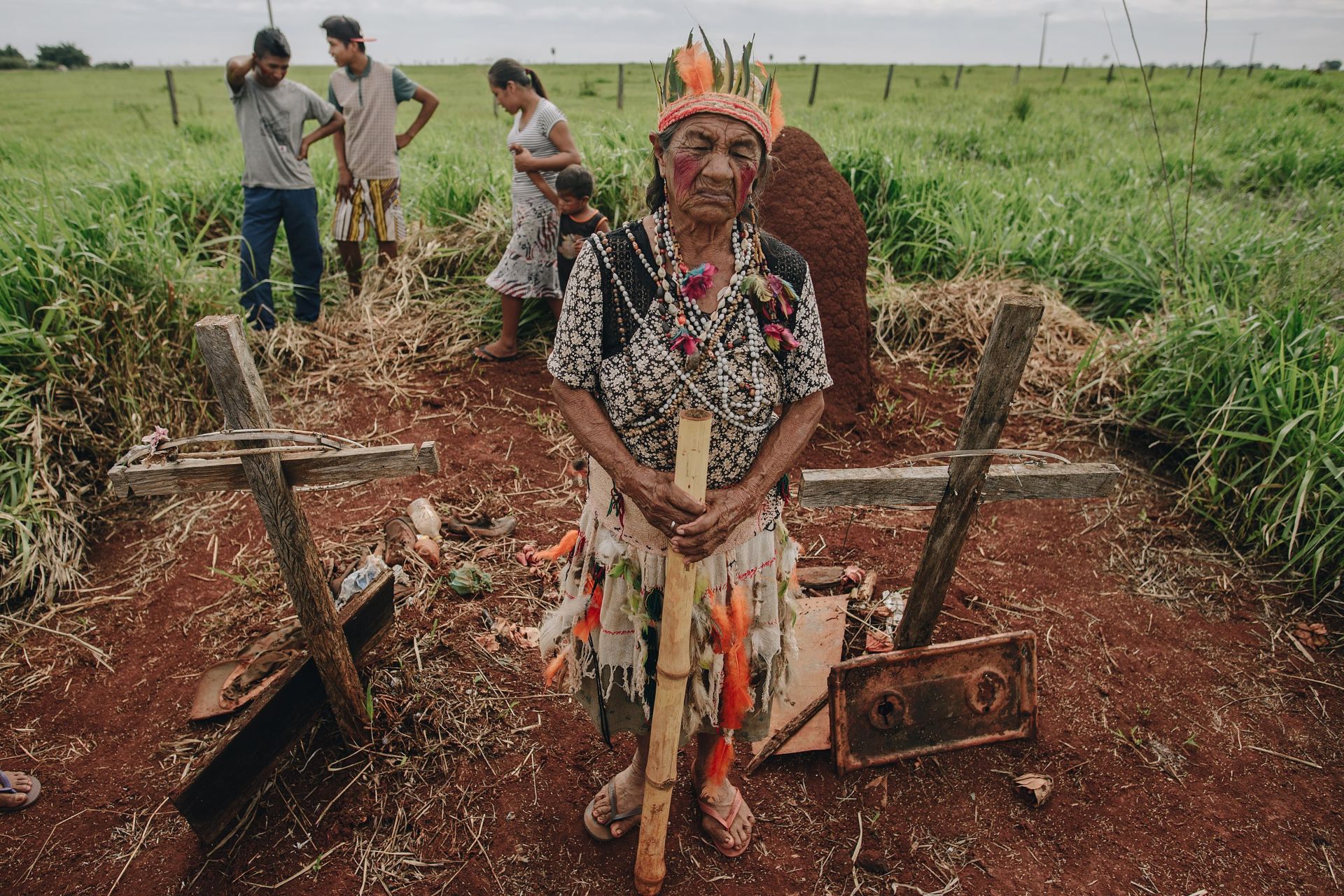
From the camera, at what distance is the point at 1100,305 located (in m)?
4.74

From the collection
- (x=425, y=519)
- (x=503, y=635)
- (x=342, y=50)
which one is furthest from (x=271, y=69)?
(x=503, y=635)

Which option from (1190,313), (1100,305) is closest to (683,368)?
(1190,313)

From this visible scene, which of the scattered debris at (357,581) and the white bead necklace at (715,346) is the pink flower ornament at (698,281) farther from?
the scattered debris at (357,581)

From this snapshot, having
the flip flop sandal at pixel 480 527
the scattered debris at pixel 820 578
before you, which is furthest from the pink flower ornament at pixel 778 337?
the flip flop sandal at pixel 480 527

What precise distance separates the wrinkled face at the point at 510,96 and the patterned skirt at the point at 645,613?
10.4 ft

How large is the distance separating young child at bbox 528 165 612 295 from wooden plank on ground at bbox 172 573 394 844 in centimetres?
241

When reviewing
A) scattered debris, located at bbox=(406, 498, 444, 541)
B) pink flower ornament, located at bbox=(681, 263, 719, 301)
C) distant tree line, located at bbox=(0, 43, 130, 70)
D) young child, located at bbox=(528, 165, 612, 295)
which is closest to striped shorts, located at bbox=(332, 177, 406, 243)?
young child, located at bbox=(528, 165, 612, 295)

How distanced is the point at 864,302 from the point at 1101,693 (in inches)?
83.9

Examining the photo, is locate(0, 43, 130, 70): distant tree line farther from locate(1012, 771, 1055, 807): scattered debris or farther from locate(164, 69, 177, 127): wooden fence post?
locate(1012, 771, 1055, 807): scattered debris

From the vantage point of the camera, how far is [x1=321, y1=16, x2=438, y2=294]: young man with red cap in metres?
4.51

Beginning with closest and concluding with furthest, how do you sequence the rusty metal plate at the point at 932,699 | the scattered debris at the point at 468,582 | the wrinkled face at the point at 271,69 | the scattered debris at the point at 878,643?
the rusty metal plate at the point at 932,699, the scattered debris at the point at 878,643, the scattered debris at the point at 468,582, the wrinkled face at the point at 271,69

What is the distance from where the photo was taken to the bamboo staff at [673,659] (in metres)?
1.40

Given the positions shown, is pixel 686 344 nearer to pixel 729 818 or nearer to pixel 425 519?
pixel 729 818

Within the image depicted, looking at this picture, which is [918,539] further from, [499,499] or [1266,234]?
[1266,234]
